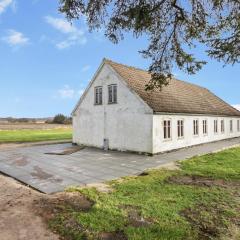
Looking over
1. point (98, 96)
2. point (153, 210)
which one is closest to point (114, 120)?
point (98, 96)

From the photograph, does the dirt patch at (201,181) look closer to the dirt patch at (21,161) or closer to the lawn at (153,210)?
the lawn at (153,210)

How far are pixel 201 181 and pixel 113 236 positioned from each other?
19.5 ft

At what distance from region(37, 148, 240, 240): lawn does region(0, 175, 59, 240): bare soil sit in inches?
12.3

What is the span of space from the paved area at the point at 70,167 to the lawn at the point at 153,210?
1.35 meters

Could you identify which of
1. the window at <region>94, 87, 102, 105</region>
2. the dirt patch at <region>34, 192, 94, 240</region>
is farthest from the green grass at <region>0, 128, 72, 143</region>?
the dirt patch at <region>34, 192, 94, 240</region>

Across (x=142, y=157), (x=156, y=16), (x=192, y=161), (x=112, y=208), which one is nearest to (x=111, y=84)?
(x=142, y=157)

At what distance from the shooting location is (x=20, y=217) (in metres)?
7.28

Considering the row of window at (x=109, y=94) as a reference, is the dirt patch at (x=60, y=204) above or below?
below

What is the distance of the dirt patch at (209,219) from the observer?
250 inches

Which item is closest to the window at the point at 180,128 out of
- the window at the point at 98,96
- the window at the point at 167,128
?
the window at the point at 167,128

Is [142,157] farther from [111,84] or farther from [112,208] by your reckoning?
[112,208]

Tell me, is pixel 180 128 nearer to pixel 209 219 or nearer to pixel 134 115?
pixel 134 115

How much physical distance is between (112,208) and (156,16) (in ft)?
23.9

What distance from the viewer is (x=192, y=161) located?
52.5 feet
